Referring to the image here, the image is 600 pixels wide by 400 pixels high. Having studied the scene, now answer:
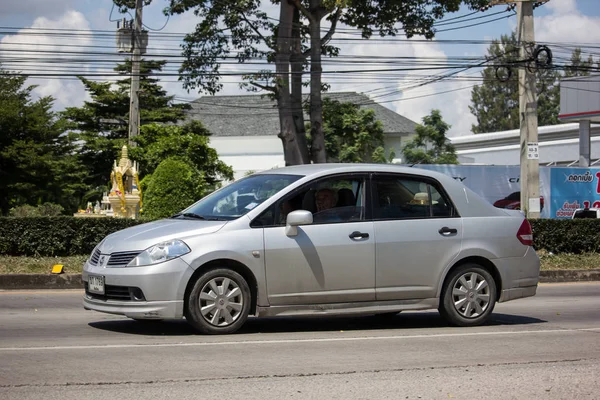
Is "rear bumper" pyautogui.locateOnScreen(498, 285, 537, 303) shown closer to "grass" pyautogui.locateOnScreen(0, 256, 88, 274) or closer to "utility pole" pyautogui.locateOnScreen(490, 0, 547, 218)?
"grass" pyautogui.locateOnScreen(0, 256, 88, 274)

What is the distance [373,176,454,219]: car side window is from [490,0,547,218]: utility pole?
41.9ft

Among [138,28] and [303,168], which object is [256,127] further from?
[303,168]

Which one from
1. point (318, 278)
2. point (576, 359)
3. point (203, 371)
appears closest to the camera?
point (203, 371)

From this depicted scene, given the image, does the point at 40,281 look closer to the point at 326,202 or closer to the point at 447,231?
the point at 326,202

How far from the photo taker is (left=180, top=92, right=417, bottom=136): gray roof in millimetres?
73188

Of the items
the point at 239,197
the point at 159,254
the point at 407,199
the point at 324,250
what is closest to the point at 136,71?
the point at 239,197

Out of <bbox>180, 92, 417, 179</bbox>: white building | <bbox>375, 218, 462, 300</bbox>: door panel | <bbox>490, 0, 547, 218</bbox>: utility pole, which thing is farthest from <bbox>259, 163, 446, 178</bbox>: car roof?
<bbox>180, 92, 417, 179</bbox>: white building

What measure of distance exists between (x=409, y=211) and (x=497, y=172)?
23.9 meters

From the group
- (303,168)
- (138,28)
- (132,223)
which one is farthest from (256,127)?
(303,168)

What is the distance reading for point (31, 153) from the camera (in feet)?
161

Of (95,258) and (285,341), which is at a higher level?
(95,258)

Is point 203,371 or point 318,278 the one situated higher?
Result: point 318,278

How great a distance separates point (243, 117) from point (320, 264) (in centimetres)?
6620

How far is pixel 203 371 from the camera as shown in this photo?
259 inches
